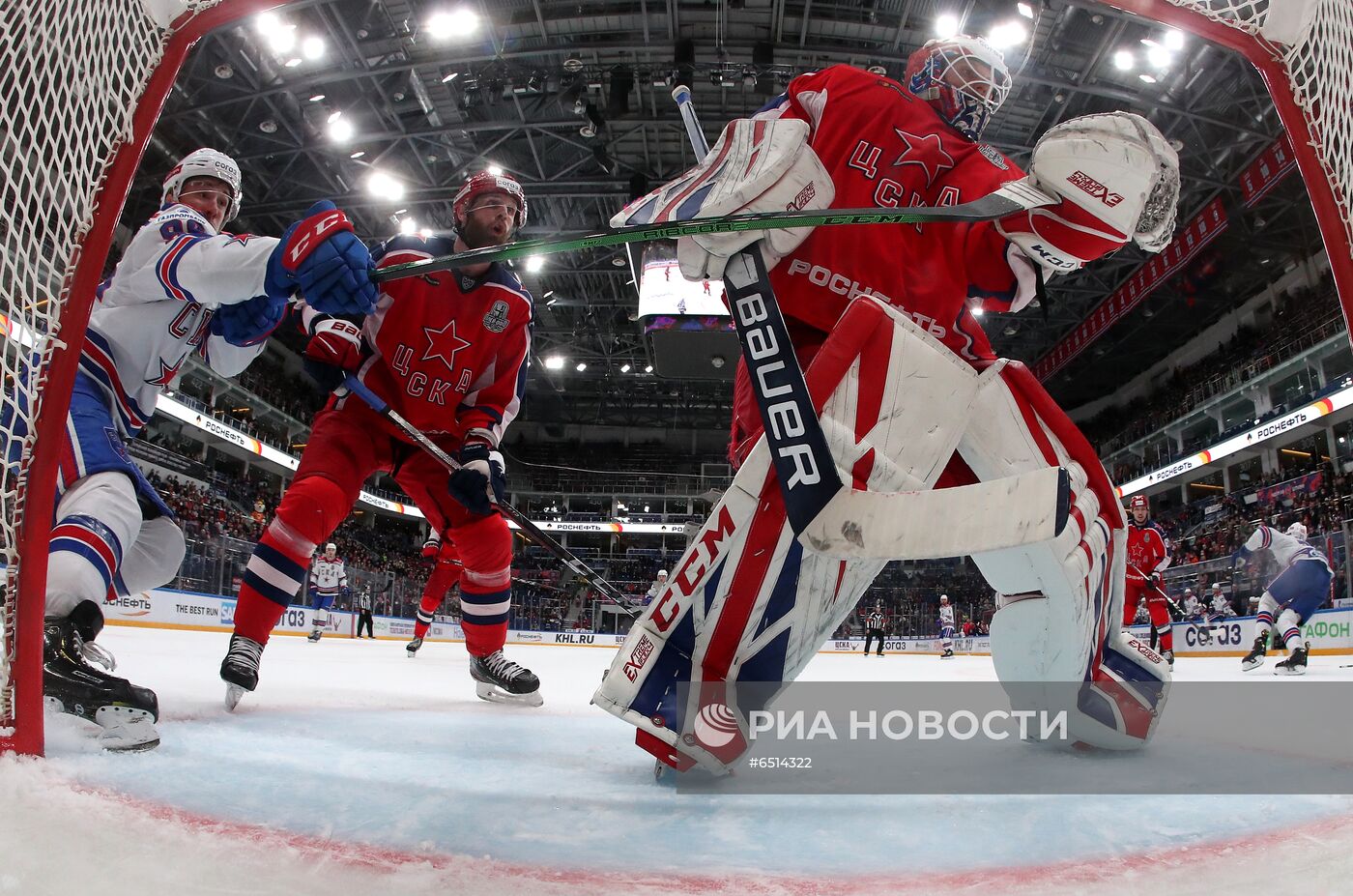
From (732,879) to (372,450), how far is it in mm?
1865

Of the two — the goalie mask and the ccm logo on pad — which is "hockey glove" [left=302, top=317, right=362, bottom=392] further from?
the ccm logo on pad

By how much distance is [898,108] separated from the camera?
1527 mm

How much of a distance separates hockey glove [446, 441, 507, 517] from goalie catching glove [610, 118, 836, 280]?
3.46 ft

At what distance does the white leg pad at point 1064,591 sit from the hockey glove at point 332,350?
1655 mm

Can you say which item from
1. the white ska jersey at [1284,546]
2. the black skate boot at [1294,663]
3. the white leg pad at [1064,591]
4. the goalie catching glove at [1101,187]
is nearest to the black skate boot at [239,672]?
the white leg pad at [1064,591]

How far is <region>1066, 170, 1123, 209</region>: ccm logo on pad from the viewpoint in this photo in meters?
1.31

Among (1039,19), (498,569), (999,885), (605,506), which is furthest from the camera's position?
(605,506)

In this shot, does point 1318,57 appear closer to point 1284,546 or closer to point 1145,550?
point 1284,546

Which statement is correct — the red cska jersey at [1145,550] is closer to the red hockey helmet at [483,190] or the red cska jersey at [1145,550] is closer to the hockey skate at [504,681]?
the hockey skate at [504,681]

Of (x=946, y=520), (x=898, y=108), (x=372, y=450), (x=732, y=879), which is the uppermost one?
→ (x=898, y=108)

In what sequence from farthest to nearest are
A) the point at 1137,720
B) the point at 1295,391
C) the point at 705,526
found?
the point at 1295,391 < the point at 1137,720 < the point at 705,526

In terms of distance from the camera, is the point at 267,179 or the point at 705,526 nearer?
the point at 705,526

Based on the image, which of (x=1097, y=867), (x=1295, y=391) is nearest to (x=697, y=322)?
(x=1097, y=867)

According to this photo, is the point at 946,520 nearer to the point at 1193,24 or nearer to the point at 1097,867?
the point at 1097,867
